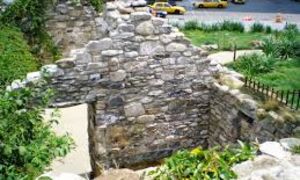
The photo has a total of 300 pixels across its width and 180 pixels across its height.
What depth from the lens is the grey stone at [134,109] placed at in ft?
27.2

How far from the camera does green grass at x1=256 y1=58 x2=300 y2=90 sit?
10.3m

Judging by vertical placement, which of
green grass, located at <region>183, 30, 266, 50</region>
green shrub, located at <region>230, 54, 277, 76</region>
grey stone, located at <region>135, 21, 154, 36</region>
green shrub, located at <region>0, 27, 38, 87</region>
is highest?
grey stone, located at <region>135, 21, 154, 36</region>

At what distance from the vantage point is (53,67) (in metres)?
7.68

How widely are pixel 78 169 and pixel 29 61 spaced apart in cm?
232

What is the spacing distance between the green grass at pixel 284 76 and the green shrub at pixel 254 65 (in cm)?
18

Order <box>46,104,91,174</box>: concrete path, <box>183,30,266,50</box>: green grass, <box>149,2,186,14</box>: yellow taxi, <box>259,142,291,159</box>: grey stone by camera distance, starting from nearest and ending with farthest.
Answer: <box>259,142,291,159</box>: grey stone, <box>46,104,91,174</box>: concrete path, <box>183,30,266,50</box>: green grass, <box>149,2,186,14</box>: yellow taxi

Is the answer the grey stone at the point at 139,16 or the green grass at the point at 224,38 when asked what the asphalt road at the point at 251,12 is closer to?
the green grass at the point at 224,38

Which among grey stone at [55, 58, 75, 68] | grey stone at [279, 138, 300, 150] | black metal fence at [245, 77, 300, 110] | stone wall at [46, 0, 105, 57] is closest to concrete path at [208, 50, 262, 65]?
stone wall at [46, 0, 105, 57]

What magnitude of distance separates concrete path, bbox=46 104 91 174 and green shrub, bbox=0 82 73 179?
390 centimetres

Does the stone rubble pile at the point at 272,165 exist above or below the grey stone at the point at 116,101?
above

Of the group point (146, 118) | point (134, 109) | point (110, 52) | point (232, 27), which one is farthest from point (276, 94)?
point (232, 27)

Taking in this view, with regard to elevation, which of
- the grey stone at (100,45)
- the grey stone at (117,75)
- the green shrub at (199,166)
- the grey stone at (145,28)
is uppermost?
the grey stone at (145,28)

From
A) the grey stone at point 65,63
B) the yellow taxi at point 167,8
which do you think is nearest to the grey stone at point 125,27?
the grey stone at point 65,63

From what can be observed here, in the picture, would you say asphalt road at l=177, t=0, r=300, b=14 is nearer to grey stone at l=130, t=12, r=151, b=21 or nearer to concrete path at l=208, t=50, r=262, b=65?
concrete path at l=208, t=50, r=262, b=65
